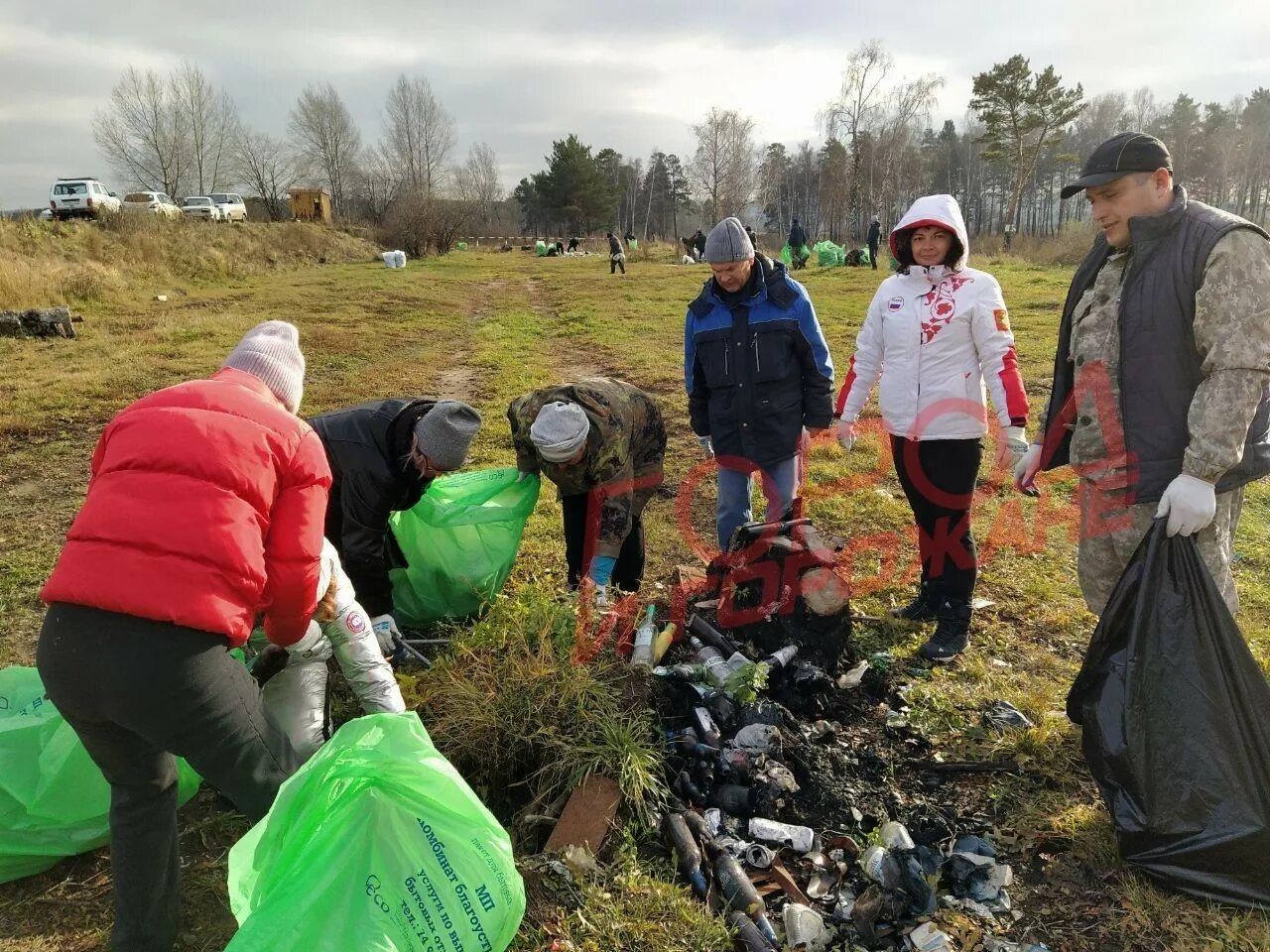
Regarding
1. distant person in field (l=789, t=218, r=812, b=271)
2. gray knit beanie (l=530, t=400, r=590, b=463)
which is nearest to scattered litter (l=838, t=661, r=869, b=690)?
gray knit beanie (l=530, t=400, r=590, b=463)

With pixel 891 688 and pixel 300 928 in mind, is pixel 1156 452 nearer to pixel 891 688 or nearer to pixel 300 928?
pixel 891 688

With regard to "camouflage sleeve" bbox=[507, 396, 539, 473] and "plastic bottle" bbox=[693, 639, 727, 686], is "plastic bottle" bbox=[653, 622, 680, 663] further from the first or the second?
"camouflage sleeve" bbox=[507, 396, 539, 473]

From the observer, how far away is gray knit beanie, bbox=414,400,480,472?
249 cm

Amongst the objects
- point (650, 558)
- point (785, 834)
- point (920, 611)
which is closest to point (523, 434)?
point (650, 558)

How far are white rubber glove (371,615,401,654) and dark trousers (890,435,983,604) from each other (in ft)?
6.80

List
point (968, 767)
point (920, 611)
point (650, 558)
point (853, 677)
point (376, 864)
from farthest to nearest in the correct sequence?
point (650, 558) → point (920, 611) → point (853, 677) → point (968, 767) → point (376, 864)

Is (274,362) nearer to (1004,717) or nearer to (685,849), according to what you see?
(685,849)

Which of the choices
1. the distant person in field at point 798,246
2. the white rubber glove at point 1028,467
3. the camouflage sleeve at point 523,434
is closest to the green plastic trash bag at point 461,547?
the camouflage sleeve at point 523,434

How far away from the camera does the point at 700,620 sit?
301 cm

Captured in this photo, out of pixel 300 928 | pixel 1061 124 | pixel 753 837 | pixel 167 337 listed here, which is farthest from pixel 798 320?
pixel 1061 124

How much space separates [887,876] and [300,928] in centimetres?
140

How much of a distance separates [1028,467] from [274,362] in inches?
96.0

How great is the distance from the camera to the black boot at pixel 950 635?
9.98ft

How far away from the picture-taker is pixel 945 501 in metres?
3.02
